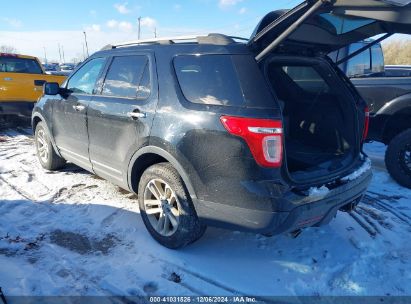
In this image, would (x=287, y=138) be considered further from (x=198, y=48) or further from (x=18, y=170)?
(x=18, y=170)

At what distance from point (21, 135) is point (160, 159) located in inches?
238

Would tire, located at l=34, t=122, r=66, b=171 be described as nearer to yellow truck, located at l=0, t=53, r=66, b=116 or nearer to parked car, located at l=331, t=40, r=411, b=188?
yellow truck, located at l=0, t=53, r=66, b=116

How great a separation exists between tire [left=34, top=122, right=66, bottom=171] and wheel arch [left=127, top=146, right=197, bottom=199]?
7.13 feet

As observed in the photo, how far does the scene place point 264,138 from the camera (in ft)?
7.61

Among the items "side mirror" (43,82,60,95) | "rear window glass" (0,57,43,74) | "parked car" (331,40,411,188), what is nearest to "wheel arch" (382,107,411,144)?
"parked car" (331,40,411,188)

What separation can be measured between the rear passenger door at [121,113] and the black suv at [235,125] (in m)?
0.01

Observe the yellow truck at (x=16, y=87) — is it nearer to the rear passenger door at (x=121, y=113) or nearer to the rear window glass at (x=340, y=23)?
the rear passenger door at (x=121, y=113)

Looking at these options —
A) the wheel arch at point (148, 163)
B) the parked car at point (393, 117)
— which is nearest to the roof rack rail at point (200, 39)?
the wheel arch at point (148, 163)

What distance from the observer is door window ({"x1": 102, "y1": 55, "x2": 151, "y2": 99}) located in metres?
3.15

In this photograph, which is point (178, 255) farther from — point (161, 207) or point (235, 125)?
point (235, 125)

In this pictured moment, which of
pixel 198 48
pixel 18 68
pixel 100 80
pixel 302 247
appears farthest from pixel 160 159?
pixel 18 68

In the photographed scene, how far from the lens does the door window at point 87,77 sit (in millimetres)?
3885

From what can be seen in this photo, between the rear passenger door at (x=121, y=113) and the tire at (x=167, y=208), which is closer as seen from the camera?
the tire at (x=167, y=208)

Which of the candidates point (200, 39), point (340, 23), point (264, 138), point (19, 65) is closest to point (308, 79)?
point (340, 23)
